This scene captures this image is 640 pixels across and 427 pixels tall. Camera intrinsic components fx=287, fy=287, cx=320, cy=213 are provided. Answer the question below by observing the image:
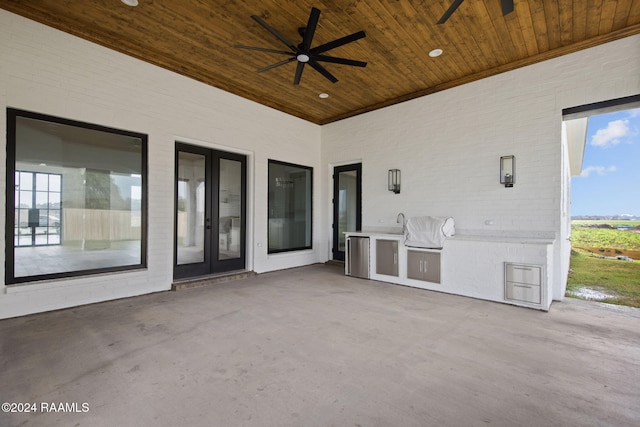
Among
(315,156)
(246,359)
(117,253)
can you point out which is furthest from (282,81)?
(246,359)

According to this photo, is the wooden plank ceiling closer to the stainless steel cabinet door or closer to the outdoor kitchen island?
the outdoor kitchen island

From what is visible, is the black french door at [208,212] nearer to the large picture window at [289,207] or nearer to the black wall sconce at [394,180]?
the large picture window at [289,207]

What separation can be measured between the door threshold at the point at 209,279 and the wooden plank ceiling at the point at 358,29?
356 centimetres

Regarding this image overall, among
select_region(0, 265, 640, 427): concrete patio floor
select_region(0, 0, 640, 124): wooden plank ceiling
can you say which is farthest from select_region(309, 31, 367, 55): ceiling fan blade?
select_region(0, 265, 640, 427): concrete patio floor

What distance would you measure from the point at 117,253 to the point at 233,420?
368cm

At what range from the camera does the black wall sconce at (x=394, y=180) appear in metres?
6.03

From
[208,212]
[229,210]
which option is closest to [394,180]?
[229,210]

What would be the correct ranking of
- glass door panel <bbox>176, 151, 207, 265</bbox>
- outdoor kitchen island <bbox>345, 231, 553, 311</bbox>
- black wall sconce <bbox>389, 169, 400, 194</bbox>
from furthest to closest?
black wall sconce <bbox>389, 169, 400, 194</bbox> < glass door panel <bbox>176, 151, 207, 265</bbox> < outdoor kitchen island <bbox>345, 231, 553, 311</bbox>

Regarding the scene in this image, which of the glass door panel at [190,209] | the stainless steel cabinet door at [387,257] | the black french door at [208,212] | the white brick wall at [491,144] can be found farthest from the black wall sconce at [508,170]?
the glass door panel at [190,209]

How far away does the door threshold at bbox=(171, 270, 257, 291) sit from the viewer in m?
4.77

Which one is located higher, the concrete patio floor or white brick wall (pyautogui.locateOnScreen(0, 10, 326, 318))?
white brick wall (pyautogui.locateOnScreen(0, 10, 326, 318))

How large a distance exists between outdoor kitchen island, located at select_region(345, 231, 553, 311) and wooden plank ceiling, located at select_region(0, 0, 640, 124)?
9.21ft

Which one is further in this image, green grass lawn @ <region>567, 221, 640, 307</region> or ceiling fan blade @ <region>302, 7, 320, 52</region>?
green grass lawn @ <region>567, 221, 640, 307</region>

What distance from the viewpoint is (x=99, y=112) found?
407 centimetres
